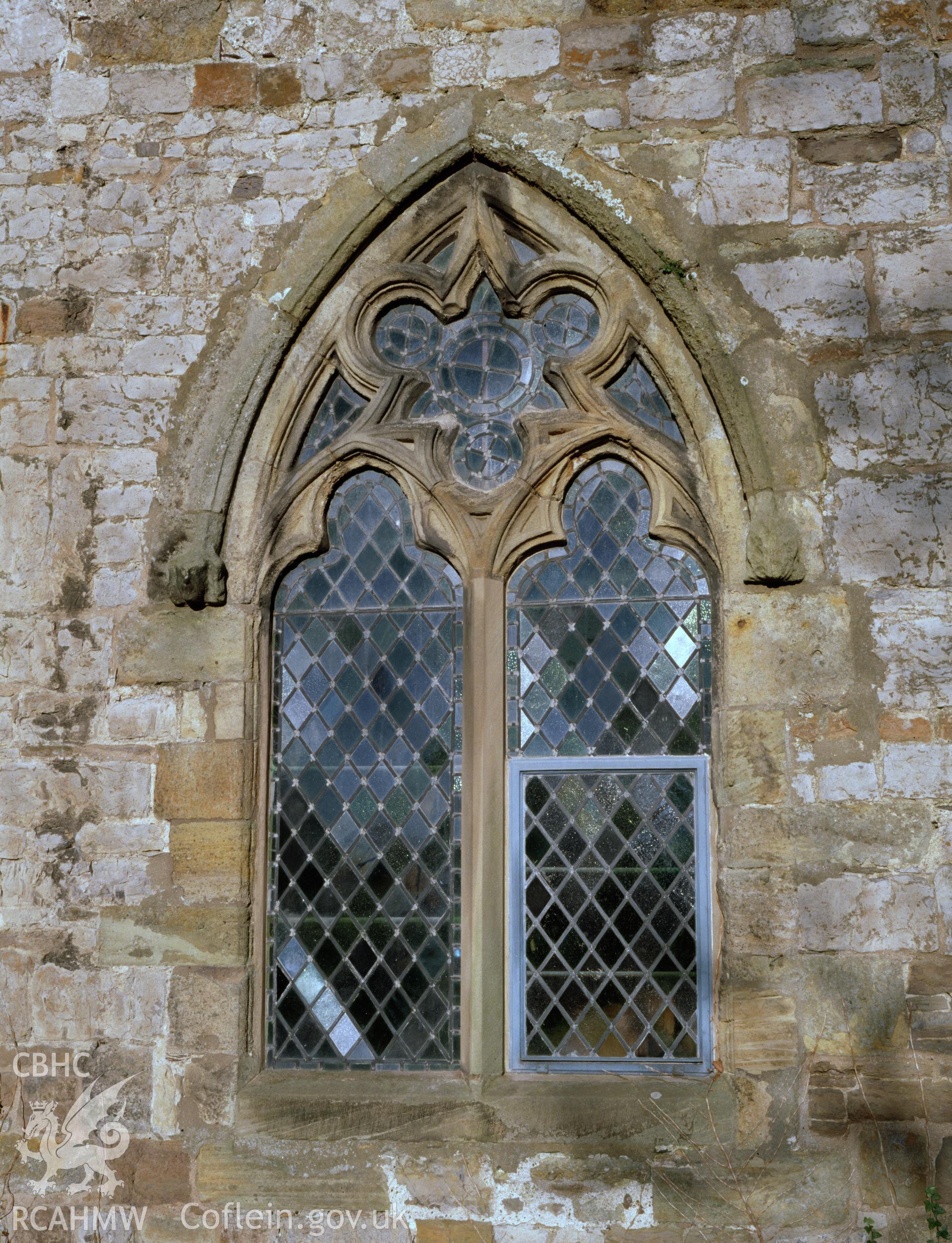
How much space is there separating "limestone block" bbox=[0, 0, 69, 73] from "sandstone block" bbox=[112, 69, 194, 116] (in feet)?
0.95

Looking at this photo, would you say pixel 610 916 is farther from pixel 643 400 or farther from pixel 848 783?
pixel 643 400

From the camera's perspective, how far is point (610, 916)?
4219 mm

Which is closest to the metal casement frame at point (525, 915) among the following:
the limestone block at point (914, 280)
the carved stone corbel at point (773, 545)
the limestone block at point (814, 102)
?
the carved stone corbel at point (773, 545)

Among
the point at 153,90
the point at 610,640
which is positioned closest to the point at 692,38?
the point at 153,90

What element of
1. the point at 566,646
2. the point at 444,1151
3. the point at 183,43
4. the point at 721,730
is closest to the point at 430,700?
the point at 566,646

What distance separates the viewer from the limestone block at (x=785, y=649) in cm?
407

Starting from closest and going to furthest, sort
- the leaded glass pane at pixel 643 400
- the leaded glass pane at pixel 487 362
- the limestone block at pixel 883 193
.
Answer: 1. the limestone block at pixel 883 193
2. the leaded glass pane at pixel 643 400
3. the leaded glass pane at pixel 487 362

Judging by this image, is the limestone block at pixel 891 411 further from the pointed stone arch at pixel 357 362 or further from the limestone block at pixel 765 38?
the limestone block at pixel 765 38

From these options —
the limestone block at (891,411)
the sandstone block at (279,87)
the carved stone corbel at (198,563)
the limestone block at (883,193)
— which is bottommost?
the carved stone corbel at (198,563)

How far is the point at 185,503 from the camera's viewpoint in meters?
4.50

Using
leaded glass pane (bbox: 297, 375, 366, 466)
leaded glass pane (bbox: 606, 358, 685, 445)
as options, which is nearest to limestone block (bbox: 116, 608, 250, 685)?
leaded glass pane (bbox: 297, 375, 366, 466)

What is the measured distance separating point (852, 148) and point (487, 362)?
1.42 meters

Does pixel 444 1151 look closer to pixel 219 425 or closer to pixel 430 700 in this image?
pixel 430 700

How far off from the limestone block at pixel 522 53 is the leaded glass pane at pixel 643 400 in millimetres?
1084
